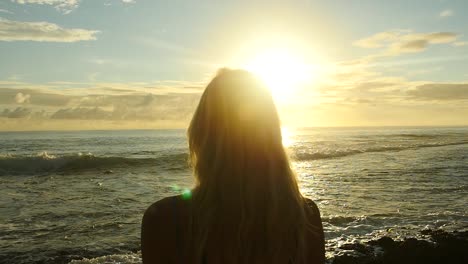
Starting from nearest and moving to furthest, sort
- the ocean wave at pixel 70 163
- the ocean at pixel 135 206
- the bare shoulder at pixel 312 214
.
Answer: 1. the bare shoulder at pixel 312 214
2. the ocean at pixel 135 206
3. the ocean wave at pixel 70 163

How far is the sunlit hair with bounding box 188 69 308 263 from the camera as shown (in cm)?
175

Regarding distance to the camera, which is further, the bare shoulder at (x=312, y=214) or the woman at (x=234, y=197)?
the bare shoulder at (x=312, y=214)

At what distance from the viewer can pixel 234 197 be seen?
1.75 m

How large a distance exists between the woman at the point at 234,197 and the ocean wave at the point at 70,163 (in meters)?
22.6

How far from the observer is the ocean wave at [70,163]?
24556 millimetres

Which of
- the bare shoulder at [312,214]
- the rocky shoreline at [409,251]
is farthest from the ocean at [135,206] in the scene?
the bare shoulder at [312,214]

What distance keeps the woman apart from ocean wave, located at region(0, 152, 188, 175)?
2264cm

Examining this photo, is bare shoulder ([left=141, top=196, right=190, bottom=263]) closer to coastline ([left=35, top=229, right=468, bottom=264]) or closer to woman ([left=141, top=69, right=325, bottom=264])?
woman ([left=141, top=69, right=325, bottom=264])

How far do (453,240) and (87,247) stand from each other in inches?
268

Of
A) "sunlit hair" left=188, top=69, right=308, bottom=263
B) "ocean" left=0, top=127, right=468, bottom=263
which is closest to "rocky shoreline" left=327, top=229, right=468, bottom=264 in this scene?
"ocean" left=0, top=127, right=468, bottom=263

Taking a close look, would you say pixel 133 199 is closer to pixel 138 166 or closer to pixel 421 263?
pixel 421 263

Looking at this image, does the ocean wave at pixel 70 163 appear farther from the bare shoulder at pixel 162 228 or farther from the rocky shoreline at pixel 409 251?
the bare shoulder at pixel 162 228

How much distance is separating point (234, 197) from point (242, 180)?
8 cm

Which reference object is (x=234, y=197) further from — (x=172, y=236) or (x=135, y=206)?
(x=135, y=206)
